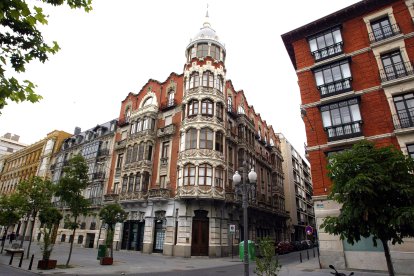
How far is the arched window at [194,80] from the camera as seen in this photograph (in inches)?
1192

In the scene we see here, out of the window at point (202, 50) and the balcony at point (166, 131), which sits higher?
the window at point (202, 50)

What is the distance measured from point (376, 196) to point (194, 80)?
23.8 m

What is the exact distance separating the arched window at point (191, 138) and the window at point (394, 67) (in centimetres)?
1729

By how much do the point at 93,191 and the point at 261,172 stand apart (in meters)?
25.3

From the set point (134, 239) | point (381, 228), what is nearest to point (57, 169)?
point (134, 239)

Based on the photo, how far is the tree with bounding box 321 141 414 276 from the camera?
967 centimetres

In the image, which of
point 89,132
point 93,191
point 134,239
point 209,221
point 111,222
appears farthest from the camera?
point 89,132

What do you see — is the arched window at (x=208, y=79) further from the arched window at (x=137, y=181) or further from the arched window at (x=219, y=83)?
the arched window at (x=137, y=181)

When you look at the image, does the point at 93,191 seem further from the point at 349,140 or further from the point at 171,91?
the point at 349,140

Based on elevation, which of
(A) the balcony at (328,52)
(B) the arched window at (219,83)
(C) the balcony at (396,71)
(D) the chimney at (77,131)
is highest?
(D) the chimney at (77,131)

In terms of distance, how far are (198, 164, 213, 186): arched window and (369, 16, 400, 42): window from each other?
17.8m

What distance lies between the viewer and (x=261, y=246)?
8.16 m

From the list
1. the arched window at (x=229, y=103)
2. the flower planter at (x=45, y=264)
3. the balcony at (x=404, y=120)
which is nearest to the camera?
the flower planter at (x=45, y=264)

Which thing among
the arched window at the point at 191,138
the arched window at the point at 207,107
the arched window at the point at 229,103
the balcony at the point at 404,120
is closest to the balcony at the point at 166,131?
the arched window at the point at 191,138
